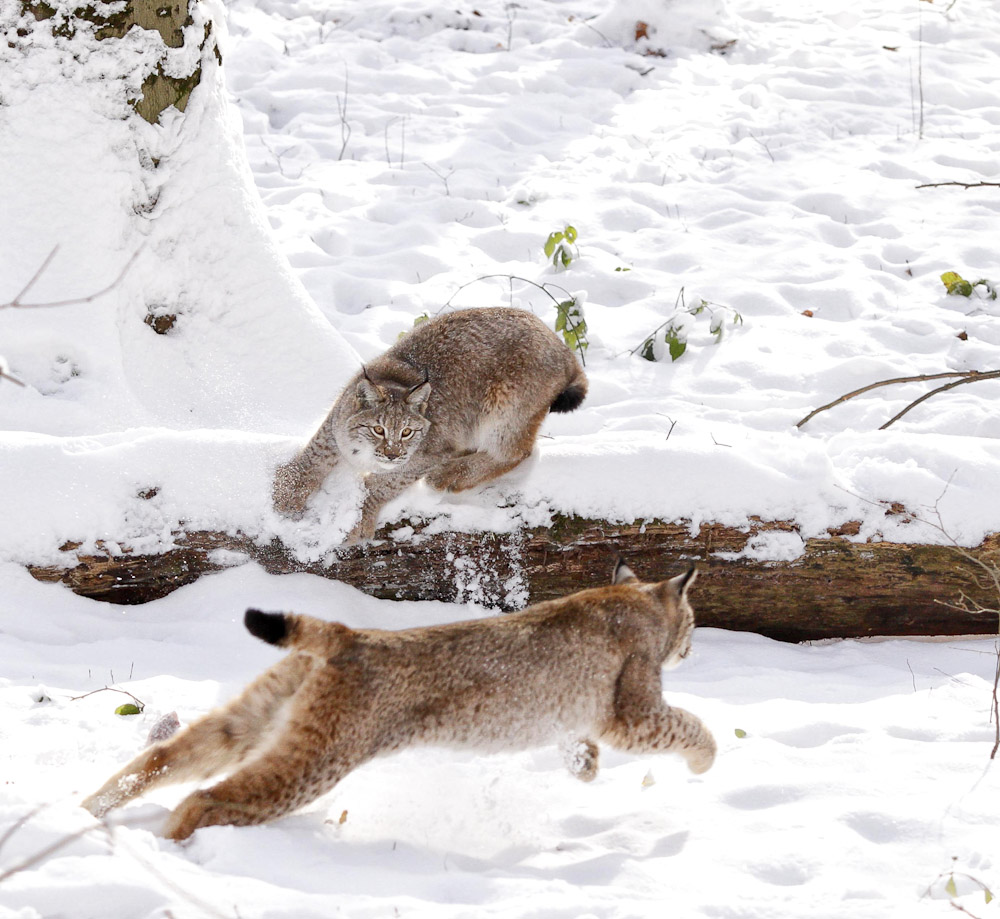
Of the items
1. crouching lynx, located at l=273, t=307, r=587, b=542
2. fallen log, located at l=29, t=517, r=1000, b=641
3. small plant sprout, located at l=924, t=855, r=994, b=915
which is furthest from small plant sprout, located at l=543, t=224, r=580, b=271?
small plant sprout, located at l=924, t=855, r=994, b=915

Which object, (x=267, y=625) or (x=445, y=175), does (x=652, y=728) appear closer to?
(x=267, y=625)

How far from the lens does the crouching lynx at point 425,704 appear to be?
281 centimetres

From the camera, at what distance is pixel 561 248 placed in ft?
22.4

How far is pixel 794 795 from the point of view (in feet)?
10.8

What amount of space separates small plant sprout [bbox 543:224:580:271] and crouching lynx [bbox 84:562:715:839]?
11.6ft

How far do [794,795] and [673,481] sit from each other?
149cm

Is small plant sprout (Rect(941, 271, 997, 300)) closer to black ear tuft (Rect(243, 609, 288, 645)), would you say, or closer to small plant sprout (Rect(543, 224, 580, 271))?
small plant sprout (Rect(543, 224, 580, 271))

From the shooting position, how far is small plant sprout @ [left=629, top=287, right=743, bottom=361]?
614cm

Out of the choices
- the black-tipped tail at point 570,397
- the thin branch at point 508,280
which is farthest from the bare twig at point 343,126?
the black-tipped tail at point 570,397

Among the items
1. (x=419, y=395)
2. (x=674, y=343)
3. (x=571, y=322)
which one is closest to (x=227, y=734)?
(x=419, y=395)

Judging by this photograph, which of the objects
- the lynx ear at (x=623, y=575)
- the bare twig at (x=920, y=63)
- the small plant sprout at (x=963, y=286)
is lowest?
the lynx ear at (x=623, y=575)

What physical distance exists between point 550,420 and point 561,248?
1.66 meters

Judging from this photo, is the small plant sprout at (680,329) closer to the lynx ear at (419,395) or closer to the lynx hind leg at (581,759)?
the lynx ear at (419,395)

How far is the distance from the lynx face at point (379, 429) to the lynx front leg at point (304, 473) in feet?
0.26
